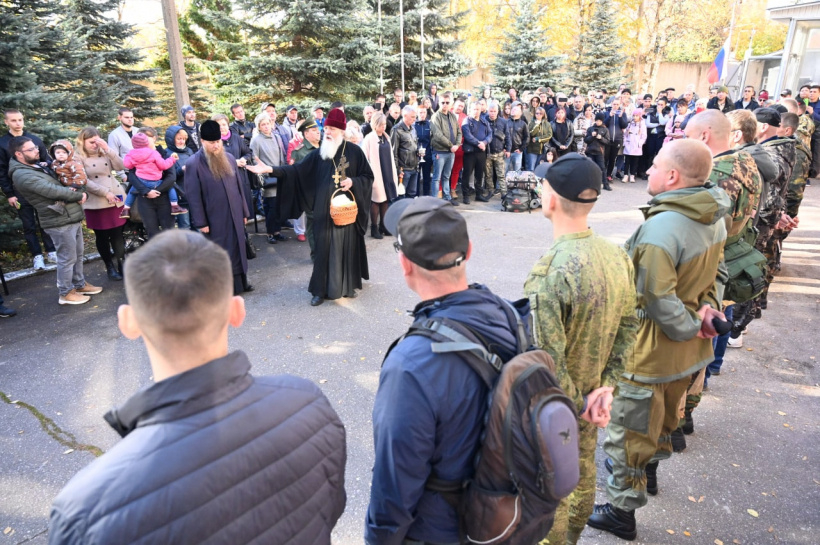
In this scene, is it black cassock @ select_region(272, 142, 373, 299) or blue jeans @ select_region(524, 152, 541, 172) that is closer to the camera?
black cassock @ select_region(272, 142, 373, 299)

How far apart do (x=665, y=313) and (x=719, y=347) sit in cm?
238

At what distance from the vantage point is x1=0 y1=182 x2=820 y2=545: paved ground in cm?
323

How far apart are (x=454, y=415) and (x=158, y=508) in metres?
0.84

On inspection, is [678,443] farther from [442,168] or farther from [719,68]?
[719,68]

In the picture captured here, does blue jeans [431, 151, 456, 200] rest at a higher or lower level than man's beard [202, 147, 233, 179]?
lower

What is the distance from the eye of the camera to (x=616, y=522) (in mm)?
3055

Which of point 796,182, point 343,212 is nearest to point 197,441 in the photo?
point 343,212

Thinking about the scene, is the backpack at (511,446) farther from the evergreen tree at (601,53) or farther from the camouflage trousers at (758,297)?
the evergreen tree at (601,53)

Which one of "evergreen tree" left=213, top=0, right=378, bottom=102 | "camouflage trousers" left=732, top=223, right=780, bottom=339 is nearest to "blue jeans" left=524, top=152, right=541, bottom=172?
"evergreen tree" left=213, top=0, right=378, bottom=102

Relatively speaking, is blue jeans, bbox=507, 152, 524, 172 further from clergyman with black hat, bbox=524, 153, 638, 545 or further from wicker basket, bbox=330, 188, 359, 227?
clergyman with black hat, bbox=524, 153, 638, 545

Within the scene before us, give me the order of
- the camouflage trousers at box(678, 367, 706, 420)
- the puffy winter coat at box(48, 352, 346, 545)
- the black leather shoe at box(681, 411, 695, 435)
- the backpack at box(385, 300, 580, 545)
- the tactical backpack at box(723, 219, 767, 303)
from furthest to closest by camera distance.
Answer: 1. the tactical backpack at box(723, 219, 767, 303)
2. the black leather shoe at box(681, 411, 695, 435)
3. the camouflage trousers at box(678, 367, 706, 420)
4. the backpack at box(385, 300, 580, 545)
5. the puffy winter coat at box(48, 352, 346, 545)

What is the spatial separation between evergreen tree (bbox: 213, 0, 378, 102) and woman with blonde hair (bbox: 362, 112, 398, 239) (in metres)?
6.25

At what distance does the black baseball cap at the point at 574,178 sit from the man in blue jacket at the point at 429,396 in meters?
0.78

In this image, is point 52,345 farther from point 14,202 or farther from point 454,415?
point 454,415
